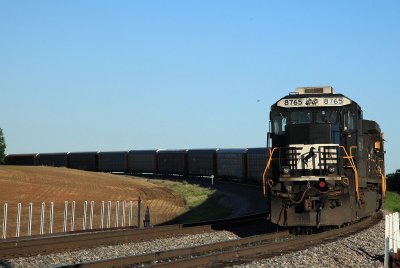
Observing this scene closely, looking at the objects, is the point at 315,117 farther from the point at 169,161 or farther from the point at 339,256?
the point at 169,161

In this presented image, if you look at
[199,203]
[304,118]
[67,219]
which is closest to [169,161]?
[199,203]

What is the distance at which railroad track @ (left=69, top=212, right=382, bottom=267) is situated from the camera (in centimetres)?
1235

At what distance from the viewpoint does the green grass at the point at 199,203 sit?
35.2m

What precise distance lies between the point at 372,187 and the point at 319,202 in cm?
531

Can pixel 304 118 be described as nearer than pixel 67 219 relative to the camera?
Yes

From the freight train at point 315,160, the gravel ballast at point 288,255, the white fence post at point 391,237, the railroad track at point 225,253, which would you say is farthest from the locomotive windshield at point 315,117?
the white fence post at point 391,237

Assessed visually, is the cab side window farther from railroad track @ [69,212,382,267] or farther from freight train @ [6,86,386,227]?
railroad track @ [69,212,382,267]

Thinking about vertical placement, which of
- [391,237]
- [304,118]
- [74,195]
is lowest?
[74,195]

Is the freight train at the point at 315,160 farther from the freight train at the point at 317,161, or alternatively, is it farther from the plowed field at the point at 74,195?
the plowed field at the point at 74,195

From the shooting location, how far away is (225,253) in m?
13.6

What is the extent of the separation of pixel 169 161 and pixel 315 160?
47.3 meters

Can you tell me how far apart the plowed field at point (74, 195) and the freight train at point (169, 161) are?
19.9ft

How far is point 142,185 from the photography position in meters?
53.4

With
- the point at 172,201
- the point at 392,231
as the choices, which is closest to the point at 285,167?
the point at 392,231
